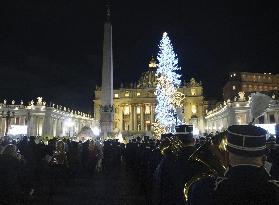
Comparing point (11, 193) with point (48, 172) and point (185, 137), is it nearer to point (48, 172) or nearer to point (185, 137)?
point (185, 137)

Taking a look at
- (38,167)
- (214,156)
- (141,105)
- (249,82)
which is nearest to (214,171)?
(214,156)

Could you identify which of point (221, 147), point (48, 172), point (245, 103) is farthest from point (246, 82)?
point (221, 147)

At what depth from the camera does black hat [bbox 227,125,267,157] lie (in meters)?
2.60

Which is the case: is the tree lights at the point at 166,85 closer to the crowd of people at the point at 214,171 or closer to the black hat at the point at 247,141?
the crowd of people at the point at 214,171

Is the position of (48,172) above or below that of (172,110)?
below

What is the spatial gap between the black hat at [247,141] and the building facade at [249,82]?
341 feet

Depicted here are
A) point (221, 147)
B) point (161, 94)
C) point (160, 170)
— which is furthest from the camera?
point (161, 94)

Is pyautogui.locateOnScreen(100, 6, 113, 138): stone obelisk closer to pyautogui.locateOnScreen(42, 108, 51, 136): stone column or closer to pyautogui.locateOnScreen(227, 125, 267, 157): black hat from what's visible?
pyautogui.locateOnScreen(227, 125, 267, 157): black hat

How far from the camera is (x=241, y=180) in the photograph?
7.86 feet

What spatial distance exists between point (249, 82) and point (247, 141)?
107m

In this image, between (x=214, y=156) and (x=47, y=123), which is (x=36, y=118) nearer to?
(x=47, y=123)

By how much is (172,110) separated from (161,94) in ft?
8.13

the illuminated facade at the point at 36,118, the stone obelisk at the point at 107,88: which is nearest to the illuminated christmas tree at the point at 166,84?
the stone obelisk at the point at 107,88

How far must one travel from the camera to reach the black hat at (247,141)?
2596 millimetres
